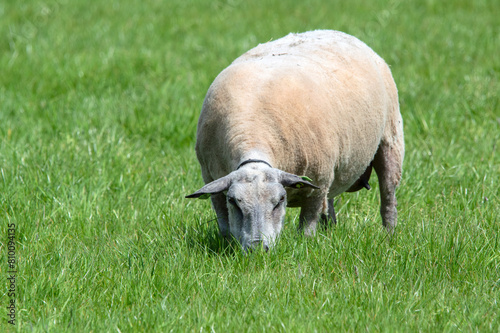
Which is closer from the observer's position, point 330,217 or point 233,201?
point 233,201

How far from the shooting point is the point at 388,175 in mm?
4828

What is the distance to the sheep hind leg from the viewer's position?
4.76 m

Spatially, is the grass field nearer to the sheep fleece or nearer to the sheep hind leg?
the sheep hind leg

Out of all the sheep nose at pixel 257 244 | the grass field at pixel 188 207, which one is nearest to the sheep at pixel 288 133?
the sheep nose at pixel 257 244

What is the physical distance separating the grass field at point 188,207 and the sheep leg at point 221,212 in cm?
9

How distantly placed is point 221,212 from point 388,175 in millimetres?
1448

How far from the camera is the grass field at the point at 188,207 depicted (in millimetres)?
3115

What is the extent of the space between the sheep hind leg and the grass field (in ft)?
0.37

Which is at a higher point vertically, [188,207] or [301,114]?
[301,114]

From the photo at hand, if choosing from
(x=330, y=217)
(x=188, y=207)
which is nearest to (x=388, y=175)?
(x=330, y=217)

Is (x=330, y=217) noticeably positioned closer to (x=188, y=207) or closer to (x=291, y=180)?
(x=188, y=207)

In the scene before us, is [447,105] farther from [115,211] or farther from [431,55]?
[115,211]

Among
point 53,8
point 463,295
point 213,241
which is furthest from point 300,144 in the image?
point 53,8

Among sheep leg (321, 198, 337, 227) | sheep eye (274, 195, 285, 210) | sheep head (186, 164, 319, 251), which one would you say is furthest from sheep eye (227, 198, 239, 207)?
sheep leg (321, 198, 337, 227)
